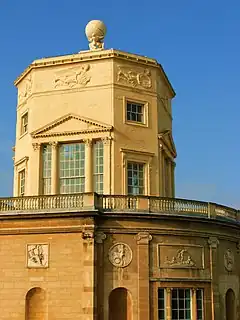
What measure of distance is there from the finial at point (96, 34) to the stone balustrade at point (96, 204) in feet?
32.9

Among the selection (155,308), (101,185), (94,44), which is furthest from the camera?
(94,44)

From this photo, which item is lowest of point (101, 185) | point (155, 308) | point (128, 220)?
point (155, 308)

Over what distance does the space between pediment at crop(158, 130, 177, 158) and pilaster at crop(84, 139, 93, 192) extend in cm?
380

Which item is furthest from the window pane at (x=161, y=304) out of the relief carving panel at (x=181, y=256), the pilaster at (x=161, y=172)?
the pilaster at (x=161, y=172)

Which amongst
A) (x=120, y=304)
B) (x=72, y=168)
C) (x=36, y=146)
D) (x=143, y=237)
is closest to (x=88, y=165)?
(x=72, y=168)

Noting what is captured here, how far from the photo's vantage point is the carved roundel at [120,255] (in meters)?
25.3

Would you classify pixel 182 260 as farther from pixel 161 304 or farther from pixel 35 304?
pixel 35 304

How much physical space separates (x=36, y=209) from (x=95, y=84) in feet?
26.3

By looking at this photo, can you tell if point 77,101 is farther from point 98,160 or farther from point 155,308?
point 155,308

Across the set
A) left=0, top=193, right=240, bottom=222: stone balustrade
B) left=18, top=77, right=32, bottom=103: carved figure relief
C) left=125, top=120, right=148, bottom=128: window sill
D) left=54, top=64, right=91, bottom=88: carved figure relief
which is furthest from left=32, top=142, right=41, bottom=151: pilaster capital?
left=125, top=120, right=148, bottom=128: window sill

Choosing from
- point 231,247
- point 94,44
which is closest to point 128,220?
point 231,247

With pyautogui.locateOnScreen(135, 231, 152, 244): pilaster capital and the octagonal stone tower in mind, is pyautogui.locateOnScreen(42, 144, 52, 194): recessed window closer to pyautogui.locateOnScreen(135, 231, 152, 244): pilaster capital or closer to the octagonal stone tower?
the octagonal stone tower

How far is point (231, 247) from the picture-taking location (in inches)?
1145

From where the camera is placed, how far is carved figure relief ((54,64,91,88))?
30438 millimetres
